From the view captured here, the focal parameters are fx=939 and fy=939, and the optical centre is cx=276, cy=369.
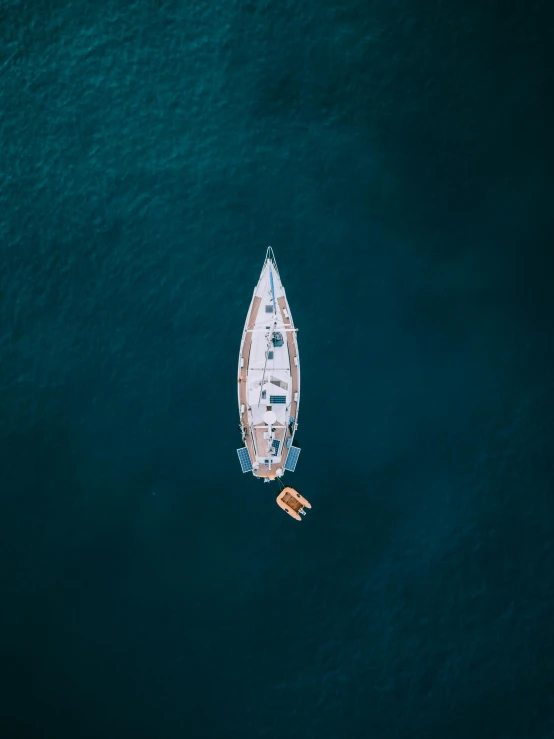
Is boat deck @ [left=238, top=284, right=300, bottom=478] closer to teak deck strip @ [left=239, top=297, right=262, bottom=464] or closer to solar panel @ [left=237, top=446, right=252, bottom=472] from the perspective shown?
teak deck strip @ [left=239, top=297, right=262, bottom=464]

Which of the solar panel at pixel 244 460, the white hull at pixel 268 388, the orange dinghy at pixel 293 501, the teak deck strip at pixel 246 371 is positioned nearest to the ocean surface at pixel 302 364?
the orange dinghy at pixel 293 501

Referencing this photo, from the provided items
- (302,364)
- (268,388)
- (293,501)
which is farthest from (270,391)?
(293,501)

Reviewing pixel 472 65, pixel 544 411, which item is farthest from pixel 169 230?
pixel 544 411

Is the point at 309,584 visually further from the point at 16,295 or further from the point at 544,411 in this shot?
the point at 16,295

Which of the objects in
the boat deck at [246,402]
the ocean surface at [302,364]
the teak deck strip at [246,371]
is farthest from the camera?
the teak deck strip at [246,371]

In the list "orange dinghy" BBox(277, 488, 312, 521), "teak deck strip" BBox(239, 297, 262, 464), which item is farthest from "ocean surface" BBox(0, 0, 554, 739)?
"teak deck strip" BBox(239, 297, 262, 464)

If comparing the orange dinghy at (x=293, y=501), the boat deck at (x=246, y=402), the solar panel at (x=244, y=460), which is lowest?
the orange dinghy at (x=293, y=501)

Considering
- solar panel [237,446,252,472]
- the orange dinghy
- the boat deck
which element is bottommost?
the orange dinghy

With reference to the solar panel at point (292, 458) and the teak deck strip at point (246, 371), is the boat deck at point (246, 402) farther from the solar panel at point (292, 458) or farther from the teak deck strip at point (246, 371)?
the solar panel at point (292, 458)
